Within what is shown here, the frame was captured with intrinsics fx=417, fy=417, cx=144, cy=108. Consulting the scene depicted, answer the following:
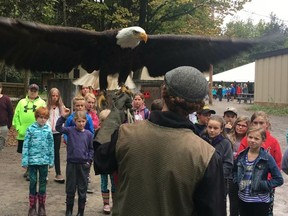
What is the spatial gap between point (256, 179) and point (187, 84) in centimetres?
224

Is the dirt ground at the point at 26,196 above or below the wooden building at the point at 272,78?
below

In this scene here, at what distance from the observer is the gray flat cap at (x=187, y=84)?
188 cm

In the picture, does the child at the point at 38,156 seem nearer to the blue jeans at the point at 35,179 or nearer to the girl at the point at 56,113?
the blue jeans at the point at 35,179

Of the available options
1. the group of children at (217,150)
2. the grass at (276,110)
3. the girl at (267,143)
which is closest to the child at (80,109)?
the group of children at (217,150)

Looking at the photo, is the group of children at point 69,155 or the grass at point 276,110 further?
the grass at point 276,110

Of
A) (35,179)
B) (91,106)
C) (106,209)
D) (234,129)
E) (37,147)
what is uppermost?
(91,106)

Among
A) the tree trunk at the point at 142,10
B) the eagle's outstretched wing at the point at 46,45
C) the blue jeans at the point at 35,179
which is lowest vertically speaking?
the blue jeans at the point at 35,179

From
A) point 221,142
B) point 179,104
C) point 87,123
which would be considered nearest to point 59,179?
point 87,123

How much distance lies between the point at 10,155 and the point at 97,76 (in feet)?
14.0

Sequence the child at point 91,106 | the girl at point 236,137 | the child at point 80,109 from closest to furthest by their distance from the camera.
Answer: the girl at point 236,137, the child at point 80,109, the child at point 91,106

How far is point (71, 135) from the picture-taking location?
520cm

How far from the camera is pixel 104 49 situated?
212 inches

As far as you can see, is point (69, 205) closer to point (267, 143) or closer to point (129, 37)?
point (129, 37)

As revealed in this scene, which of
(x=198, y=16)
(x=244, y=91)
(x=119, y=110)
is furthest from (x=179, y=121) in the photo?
(x=244, y=91)
